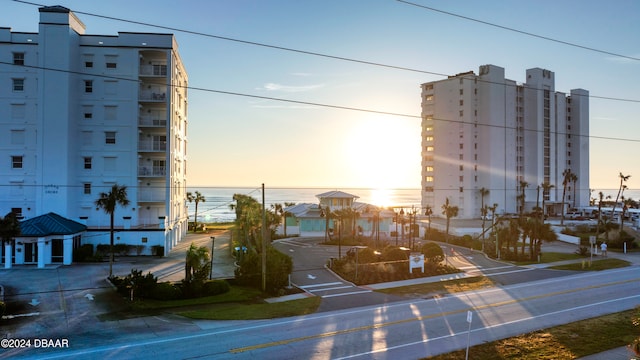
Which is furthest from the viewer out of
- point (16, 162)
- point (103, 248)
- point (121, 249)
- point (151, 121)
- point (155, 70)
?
point (151, 121)

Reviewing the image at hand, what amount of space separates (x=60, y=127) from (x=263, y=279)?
30.1 m

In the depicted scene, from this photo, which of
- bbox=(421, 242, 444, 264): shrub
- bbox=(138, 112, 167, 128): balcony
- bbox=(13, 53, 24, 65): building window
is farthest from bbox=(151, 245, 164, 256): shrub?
bbox=(421, 242, 444, 264): shrub

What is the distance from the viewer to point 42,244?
4000cm

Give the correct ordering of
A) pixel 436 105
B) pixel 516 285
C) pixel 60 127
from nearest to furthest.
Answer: pixel 516 285
pixel 60 127
pixel 436 105

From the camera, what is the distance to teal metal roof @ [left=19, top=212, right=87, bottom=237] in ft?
132

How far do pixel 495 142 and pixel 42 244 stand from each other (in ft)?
289

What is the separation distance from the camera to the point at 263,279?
32281 mm

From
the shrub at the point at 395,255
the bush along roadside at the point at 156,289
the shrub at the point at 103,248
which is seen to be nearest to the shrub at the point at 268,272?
the bush along roadside at the point at 156,289

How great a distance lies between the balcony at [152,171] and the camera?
49156mm

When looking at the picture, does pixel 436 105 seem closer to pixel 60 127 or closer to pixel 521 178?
pixel 521 178

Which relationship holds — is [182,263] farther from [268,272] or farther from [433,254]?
[433,254]

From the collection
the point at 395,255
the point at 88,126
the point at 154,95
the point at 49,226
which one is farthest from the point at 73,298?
the point at 154,95

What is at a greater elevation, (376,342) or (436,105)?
(436,105)

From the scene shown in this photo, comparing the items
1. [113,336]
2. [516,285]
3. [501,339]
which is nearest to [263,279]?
[113,336]
